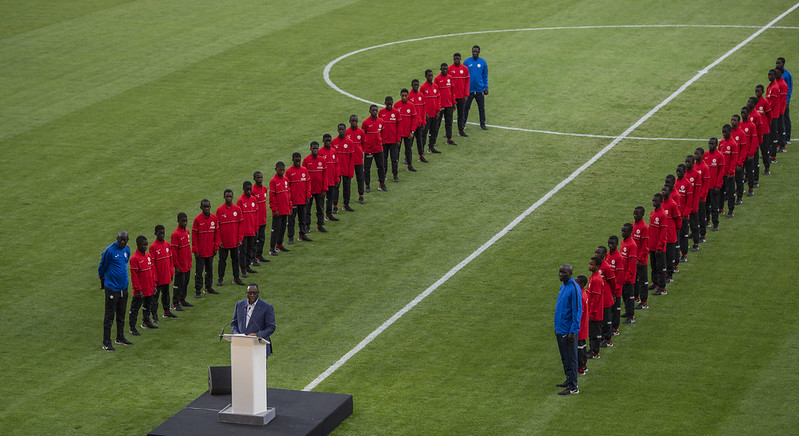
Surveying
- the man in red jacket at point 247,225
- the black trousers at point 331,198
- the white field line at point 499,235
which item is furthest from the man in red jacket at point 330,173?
the white field line at point 499,235

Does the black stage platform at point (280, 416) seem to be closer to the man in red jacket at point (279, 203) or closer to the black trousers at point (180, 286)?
the black trousers at point (180, 286)

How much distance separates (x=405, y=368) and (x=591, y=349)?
9.30 ft

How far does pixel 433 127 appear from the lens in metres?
28.2

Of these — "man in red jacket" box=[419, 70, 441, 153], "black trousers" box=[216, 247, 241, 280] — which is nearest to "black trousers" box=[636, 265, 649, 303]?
"black trousers" box=[216, 247, 241, 280]

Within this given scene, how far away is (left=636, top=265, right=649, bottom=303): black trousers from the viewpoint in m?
20.0

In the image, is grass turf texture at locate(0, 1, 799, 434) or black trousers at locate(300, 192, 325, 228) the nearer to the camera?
grass turf texture at locate(0, 1, 799, 434)

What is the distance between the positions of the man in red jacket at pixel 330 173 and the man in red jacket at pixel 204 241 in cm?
353

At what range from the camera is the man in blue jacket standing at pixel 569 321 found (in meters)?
17.0

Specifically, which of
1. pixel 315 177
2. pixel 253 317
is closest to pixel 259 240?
pixel 315 177

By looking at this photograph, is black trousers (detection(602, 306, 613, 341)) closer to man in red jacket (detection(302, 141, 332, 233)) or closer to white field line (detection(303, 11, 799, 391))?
white field line (detection(303, 11, 799, 391))

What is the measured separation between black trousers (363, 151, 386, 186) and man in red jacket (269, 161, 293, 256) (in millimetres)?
3306

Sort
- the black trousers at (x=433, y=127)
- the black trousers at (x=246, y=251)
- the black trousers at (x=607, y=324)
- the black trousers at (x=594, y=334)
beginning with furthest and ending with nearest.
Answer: the black trousers at (x=433, y=127) < the black trousers at (x=246, y=251) < the black trousers at (x=607, y=324) < the black trousers at (x=594, y=334)

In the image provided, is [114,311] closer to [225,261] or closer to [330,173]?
[225,261]

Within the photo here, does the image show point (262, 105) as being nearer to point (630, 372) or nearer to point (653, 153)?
point (653, 153)
